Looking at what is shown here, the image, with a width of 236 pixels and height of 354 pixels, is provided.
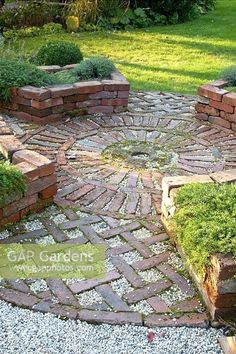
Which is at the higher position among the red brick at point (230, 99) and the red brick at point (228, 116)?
the red brick at point (230, 99)

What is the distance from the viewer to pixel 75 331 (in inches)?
114

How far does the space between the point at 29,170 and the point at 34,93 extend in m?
2.20

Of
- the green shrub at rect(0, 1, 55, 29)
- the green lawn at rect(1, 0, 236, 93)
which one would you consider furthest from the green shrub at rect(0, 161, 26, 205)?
the green shrub at rect(0, 1, 55, 29)

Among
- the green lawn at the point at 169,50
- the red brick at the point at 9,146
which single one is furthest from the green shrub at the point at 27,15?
the red brick at the point at 9,146

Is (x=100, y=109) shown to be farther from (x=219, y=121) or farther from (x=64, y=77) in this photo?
(x=219, y=121)

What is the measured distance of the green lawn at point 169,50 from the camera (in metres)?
8.19

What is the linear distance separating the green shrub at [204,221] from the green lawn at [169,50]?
13.8 ft

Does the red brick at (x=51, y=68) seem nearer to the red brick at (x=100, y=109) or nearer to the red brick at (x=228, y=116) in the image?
the red brick at (x=100, y=109)

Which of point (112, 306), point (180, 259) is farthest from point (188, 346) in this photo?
point (180, 259)

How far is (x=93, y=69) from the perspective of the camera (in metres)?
6.81

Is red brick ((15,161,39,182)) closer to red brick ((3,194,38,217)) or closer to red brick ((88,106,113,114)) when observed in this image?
red brick ((3,194,38,217))

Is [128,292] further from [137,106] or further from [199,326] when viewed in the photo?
[137,106]

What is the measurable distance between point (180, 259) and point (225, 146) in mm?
2307

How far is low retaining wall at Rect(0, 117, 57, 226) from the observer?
3875 millimetres
